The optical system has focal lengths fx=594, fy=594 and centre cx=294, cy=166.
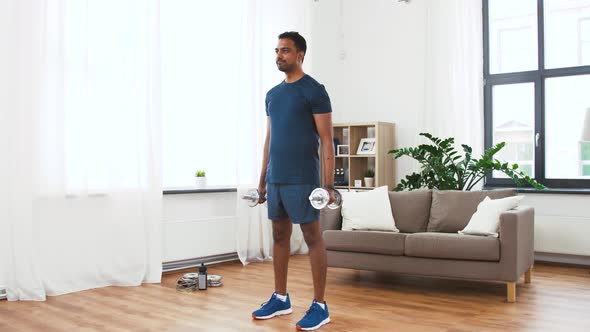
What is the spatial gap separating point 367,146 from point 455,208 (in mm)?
1827

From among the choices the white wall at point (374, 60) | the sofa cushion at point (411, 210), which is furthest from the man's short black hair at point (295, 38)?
the white wall at point (374, 60)

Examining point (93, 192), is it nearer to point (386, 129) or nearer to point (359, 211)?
point (359, 211)

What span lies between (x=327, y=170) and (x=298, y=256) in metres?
2.96

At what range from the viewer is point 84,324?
332cm

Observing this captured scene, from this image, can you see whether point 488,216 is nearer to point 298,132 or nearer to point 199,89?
point 298,132

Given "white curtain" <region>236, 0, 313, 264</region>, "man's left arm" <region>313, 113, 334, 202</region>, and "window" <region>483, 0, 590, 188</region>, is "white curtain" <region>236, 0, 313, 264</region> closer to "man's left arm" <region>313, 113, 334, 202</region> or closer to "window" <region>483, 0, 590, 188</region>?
"window" <region>483, 0, 590, 188</region>

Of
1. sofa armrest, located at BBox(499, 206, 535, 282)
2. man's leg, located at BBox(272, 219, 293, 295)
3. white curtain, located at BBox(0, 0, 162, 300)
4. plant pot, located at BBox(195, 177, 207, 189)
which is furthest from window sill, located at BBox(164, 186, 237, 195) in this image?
sofa armrest, located at BBox(499, 206, 535, 282)

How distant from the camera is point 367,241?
429 centimetres

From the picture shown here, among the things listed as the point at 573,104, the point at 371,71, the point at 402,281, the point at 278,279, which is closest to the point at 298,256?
the point at 402,281

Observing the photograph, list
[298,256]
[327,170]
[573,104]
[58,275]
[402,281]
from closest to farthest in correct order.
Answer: [327,170] < [58,275] < [402,281] < [573,104] < [298,256]

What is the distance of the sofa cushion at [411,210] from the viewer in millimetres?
4648

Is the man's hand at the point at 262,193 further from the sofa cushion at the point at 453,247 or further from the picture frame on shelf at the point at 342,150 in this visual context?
the picture frame on shelf at the point at 342,150

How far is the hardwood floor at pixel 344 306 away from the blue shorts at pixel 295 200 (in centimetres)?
60

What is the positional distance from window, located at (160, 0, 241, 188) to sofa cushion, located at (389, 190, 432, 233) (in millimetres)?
1708
